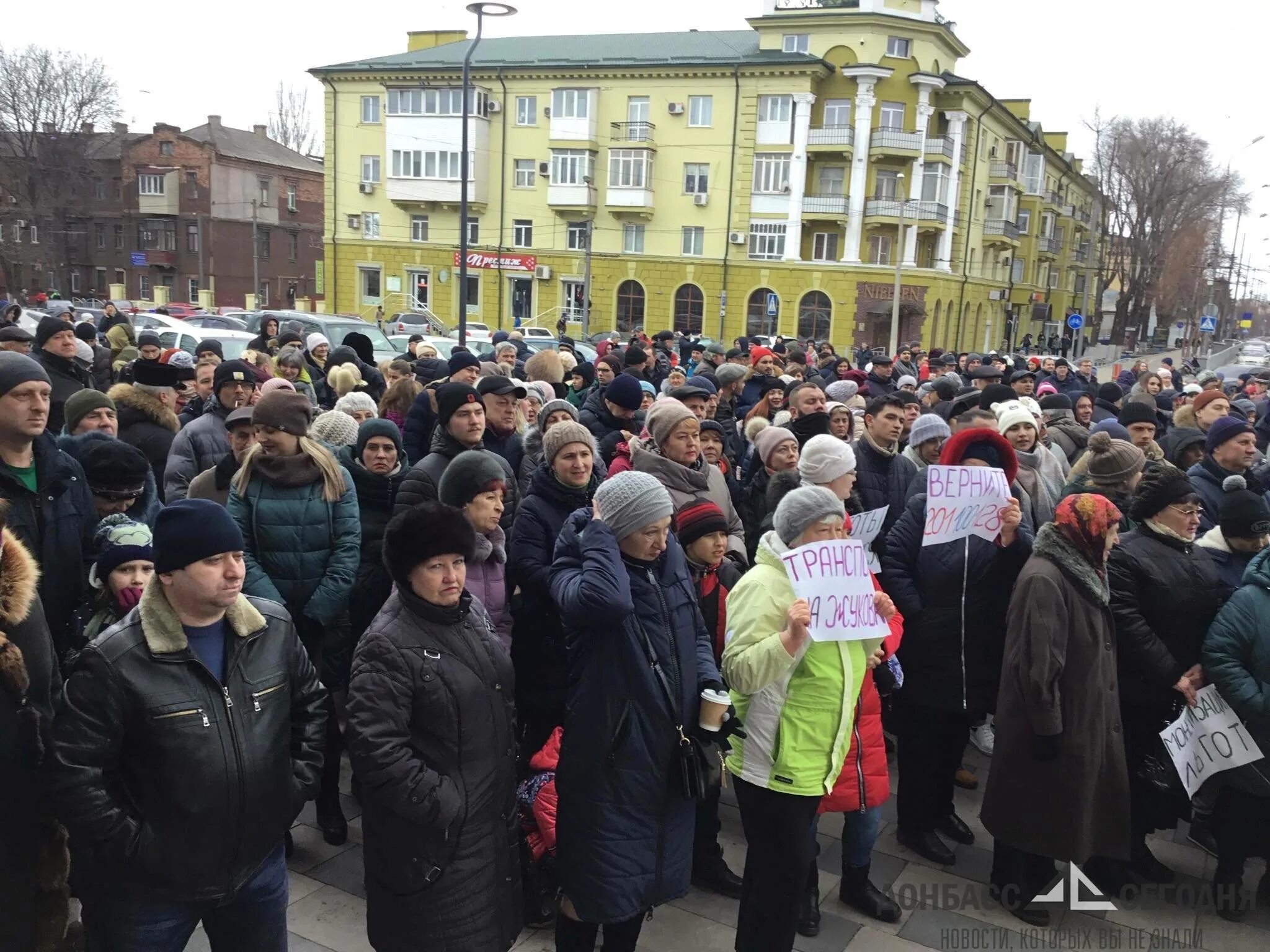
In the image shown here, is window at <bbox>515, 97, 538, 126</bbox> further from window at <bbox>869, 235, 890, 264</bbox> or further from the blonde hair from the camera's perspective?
the blonde hair

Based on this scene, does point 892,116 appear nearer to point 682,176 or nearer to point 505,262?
point 682,176

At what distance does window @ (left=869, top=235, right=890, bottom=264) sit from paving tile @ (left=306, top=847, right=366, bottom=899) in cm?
4555

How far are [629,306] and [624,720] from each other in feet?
154

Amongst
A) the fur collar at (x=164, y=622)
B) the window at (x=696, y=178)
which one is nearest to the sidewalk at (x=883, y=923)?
the fur collar at (x=164, y=622)

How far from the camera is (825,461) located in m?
4.73

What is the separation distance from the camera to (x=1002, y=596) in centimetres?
498

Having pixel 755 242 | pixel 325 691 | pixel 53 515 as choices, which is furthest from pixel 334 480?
pixel 755 242

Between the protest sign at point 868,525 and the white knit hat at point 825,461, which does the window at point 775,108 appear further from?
the white knit hat at point 825,461

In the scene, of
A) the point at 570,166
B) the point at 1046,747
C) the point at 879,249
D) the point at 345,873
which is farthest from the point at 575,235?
the point at 1046,747

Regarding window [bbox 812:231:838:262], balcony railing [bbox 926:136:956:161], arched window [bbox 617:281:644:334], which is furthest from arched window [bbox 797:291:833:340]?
balcony railing [bbox 926:136:956:161]

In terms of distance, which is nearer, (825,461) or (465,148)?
(825,461)

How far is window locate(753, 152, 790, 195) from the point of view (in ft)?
151

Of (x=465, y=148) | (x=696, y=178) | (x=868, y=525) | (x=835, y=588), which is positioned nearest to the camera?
(x=835, y=588)

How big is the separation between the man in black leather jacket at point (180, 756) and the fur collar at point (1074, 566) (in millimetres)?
3269
